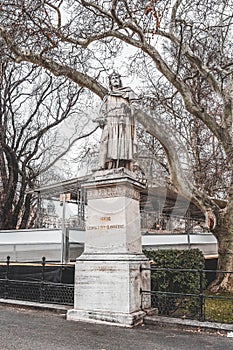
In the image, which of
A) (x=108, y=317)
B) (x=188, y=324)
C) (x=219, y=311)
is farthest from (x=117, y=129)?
(x=219, y=311)

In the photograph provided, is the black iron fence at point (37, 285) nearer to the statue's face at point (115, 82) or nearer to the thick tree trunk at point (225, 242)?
the statue's face at point (115, 82)

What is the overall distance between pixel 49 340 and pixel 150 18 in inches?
301

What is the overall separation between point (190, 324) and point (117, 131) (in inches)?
154

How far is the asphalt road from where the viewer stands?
493 cm

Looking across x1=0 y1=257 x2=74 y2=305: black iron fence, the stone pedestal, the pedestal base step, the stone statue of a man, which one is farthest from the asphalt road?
the stone statue of a man

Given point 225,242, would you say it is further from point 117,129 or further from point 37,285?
point 37,285

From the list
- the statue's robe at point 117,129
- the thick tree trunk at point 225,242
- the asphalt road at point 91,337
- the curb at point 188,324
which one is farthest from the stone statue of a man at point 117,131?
the thick tree trunk at point 225,242

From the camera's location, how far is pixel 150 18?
9086mm

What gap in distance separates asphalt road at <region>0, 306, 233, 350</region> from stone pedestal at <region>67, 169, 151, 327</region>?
1.11ft

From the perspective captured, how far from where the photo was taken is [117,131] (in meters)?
7.50

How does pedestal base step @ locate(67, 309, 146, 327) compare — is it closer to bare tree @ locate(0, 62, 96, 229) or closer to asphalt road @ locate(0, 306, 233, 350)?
asphalt road @ locate(0, 306, 233, 350)

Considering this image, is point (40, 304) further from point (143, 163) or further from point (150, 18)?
point (143, 163)

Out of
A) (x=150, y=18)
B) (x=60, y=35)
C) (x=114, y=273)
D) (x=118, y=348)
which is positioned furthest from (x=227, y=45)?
(x=118, y=348)

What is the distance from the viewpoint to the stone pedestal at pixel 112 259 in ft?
21.0
